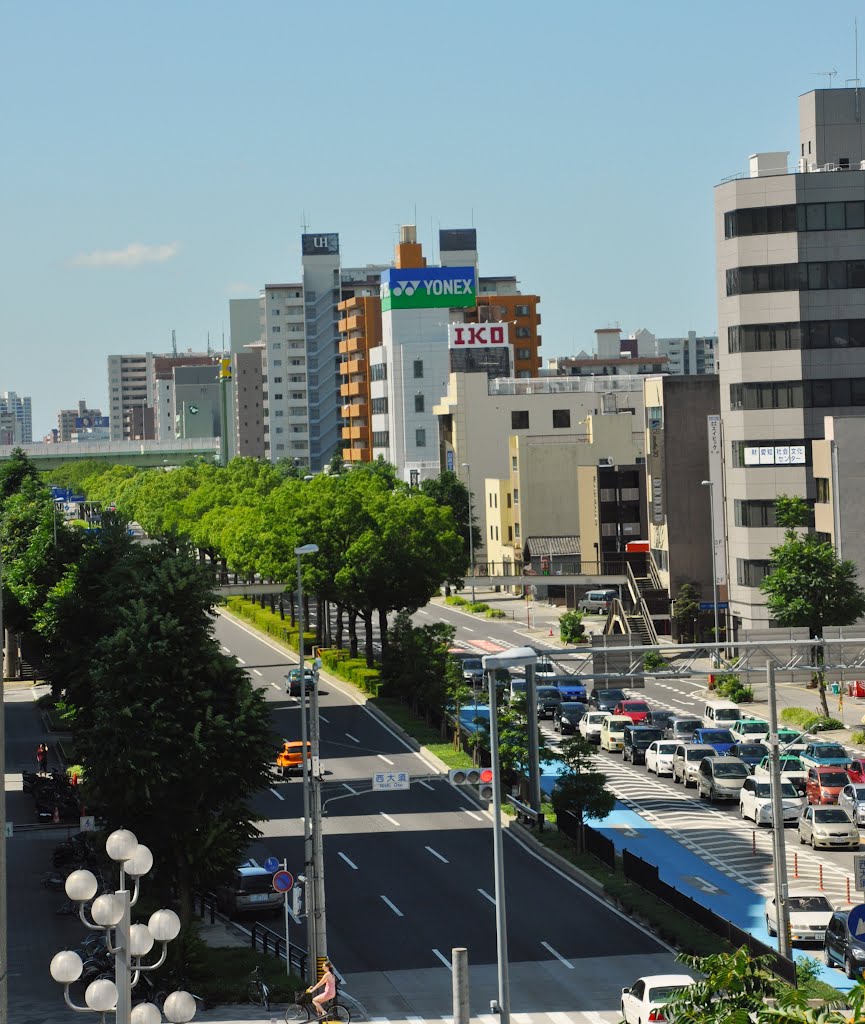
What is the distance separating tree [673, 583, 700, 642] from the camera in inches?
4102

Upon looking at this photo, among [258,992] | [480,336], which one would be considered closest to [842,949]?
[258,992]

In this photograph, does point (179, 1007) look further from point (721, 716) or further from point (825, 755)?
point (721, 716)

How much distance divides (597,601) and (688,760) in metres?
59.9

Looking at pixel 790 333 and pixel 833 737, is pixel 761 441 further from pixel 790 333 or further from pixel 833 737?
pixel 833 737

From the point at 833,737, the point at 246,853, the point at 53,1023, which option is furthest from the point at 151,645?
the point at 833,737

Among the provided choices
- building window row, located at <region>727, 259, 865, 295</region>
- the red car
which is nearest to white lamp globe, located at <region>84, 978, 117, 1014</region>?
the red car

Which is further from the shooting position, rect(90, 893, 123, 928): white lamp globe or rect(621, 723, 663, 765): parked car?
rect(621, 723, 663, 765): parked car

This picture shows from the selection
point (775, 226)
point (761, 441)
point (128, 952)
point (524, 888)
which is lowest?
point (524, 888)

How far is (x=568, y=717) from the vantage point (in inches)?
3135

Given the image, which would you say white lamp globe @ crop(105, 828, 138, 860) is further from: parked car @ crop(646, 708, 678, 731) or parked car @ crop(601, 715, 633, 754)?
parked car @ crop(646, 708, 678, 731)

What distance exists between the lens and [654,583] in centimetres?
11212

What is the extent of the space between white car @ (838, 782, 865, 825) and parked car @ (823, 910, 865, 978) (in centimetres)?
1512

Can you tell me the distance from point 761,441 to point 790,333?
5877mm

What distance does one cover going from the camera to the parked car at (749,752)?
67.1 m
